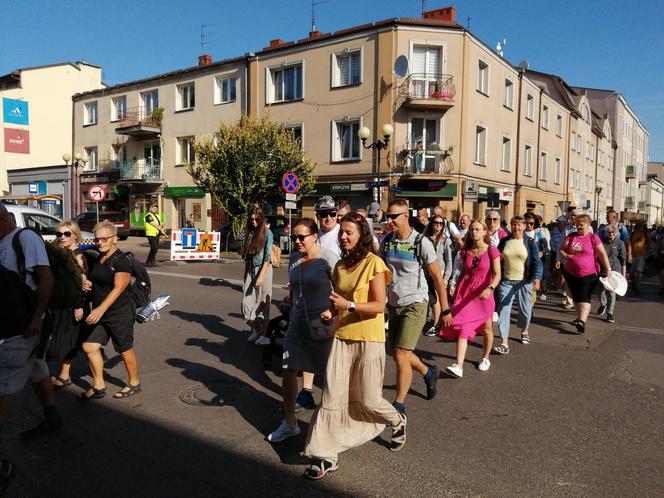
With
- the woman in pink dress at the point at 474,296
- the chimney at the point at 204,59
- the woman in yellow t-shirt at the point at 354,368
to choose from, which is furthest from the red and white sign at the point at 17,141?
the woman in yellow t-shirt at the point at 354,368

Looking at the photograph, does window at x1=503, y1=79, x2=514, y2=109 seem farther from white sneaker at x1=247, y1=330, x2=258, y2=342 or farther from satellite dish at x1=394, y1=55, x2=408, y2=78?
white sneaker at x1=247, y1=330, x2=258, y2=342

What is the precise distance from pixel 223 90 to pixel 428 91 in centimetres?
1188

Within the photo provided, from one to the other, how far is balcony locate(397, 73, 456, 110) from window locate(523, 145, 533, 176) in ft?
29.7

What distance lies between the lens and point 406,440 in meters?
3.88

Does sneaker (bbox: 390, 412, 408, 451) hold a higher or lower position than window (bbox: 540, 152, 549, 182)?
lower

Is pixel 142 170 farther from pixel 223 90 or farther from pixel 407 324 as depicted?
pixel 407 324

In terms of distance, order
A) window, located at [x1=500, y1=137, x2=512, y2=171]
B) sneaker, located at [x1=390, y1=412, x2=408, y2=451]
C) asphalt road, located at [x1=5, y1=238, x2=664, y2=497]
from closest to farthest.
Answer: asphalt road, located at [x1=5, y1=238, x2=664, y2=497]
sneaker, located at [x1=390, y1=412, x2=408, y2=451]
window, located at [x1=500, y1=137, x2=512, y2=171]

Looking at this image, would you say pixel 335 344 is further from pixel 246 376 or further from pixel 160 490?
pixel 246 376

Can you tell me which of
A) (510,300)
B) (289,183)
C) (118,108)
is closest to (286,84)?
(289,183)

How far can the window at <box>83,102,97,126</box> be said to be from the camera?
35809mm

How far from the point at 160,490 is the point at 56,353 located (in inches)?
73.4

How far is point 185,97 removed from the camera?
30.2 meters

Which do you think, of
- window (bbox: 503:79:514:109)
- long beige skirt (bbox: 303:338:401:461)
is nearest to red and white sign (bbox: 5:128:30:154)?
window (bbox: 503:79:514:109)

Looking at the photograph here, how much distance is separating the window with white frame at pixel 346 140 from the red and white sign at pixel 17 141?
2846 cm
